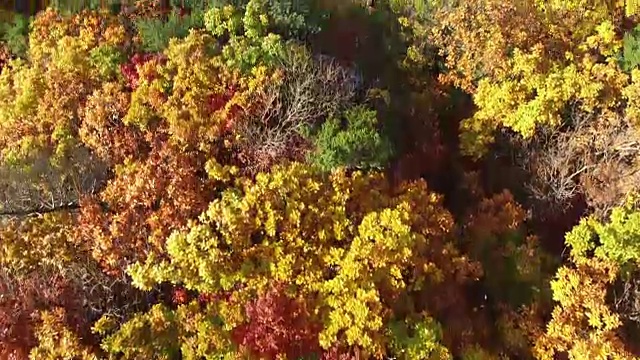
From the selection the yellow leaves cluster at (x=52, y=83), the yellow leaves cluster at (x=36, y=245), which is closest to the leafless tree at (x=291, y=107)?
the yellow leaves cluster at (x=36, y=245)

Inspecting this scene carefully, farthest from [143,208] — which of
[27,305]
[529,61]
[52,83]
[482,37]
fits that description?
[482,37]

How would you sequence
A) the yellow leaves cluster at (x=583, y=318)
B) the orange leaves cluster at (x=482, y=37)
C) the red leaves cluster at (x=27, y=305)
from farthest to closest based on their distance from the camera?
the orange leaves cluster at (x=482, y=37) → the yellow leaves cluster at (x=583, y=318) → the red leaves cluster at (x=27, y=305)

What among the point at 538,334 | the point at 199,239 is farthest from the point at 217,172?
the point at 538,334

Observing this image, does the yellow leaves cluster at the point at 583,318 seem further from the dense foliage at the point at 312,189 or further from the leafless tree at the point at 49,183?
the leafless tree at the point at 49,183

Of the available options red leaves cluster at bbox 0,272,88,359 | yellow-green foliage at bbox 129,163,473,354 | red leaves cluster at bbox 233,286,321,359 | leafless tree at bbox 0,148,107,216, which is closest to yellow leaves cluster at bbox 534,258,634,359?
yellow-green foliage at bbox 129,163,473,354

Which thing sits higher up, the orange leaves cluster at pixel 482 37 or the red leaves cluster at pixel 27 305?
the orange leaves cluster at pixel 482 37

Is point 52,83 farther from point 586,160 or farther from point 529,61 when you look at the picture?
point 586,160
